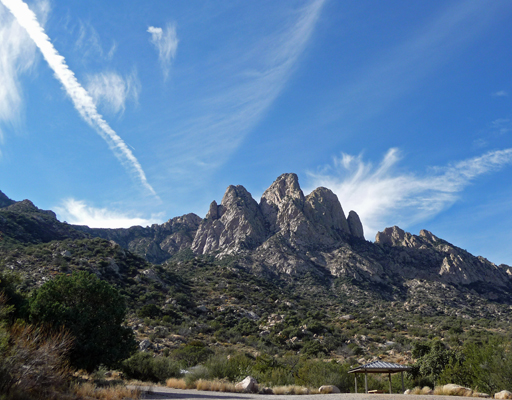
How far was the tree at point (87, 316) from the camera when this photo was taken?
15.1 meters

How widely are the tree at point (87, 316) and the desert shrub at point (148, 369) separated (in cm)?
435

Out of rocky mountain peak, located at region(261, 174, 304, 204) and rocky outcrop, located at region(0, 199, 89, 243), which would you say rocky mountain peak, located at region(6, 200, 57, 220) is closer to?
rocky outcrop, located at region(0, 199, 89, 243)

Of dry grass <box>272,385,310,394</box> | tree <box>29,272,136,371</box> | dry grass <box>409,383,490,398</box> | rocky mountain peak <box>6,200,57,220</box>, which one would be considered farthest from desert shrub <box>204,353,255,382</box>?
rocky mountain peak <box>6,200,57,220</box>

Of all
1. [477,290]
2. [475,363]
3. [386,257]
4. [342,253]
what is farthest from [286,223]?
[475,363]

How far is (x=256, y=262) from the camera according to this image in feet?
290

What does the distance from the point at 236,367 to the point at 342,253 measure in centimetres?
7629

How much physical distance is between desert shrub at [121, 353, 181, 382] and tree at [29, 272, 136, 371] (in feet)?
14.3

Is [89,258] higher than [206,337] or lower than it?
higher

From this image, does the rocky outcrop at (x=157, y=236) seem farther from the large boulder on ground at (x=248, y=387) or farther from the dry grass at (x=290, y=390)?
the dry grass at (x=290, y=390)

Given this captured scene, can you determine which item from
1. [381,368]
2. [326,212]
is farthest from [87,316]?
[326,212]

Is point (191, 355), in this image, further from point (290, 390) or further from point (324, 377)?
point (290, 390)

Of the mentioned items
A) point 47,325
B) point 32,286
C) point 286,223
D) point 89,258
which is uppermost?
point 286,223

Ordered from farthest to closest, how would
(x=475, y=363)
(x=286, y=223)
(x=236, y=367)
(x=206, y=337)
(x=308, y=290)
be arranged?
(x=286, y=223)
(x=308, y=290)
(x=206, y=337)
(x=236, y=367)
(x=475, y=363)

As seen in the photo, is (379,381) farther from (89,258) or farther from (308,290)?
(308,290)
